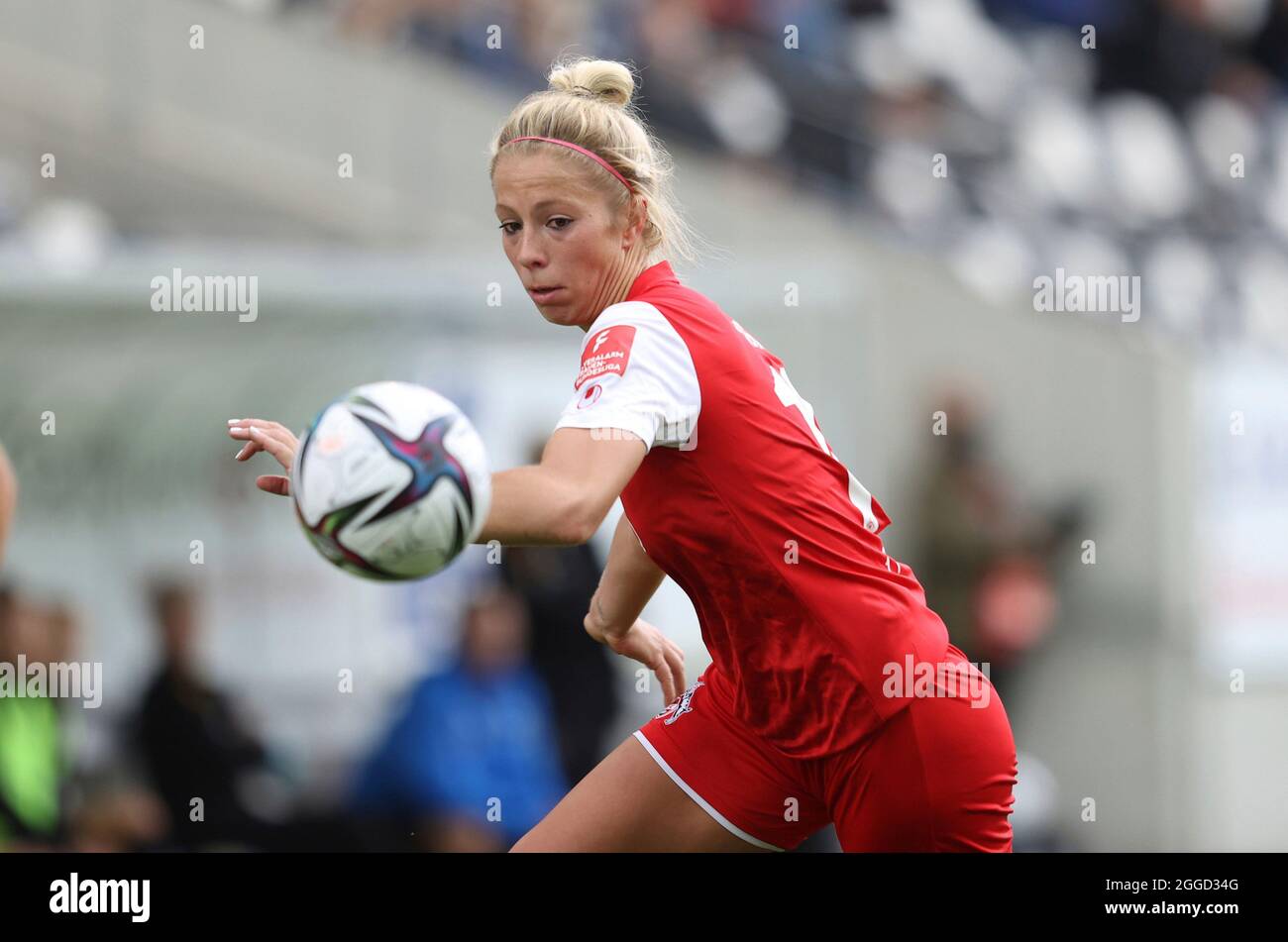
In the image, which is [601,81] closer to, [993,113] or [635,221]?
[635,221]

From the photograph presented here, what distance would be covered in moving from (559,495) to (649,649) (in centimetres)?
137

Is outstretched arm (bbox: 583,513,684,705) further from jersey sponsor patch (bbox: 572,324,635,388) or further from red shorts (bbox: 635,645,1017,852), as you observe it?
jersey sponsor patch (bbox: 572,324,635,388)

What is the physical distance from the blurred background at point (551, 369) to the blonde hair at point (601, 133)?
364cm

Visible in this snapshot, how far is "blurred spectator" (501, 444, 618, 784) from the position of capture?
7.72 m

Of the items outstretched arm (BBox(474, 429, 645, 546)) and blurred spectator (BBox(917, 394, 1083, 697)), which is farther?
blurred spectator (BBox(917, 394, 1083, 697))

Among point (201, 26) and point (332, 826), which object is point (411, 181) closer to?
point (201, 26)

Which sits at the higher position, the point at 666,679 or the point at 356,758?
the point at 666,679

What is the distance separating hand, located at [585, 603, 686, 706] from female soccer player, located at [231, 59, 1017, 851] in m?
0.46

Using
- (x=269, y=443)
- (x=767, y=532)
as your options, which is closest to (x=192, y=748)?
(x=269, y=443)

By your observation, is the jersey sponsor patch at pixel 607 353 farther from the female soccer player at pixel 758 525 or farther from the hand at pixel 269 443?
the hand at pixel 269 443

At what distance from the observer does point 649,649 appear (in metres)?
4.48

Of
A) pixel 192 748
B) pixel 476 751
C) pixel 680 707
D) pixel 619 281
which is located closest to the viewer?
pixel 619 281

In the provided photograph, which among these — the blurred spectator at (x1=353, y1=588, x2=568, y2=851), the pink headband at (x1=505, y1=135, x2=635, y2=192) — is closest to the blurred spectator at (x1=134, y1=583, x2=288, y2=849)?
the blurred spectator at (x1=353, y1=588, x2=568, y2=851)
